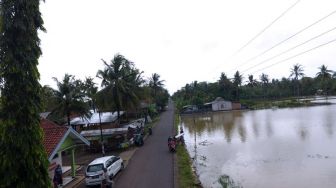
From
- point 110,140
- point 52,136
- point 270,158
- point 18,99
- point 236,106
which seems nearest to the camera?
point 18,99

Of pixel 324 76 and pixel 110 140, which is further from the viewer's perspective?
pixel 324 76

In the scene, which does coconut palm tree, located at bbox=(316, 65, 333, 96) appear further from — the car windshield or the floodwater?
the car windshield

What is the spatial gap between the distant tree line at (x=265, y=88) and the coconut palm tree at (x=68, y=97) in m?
62.6

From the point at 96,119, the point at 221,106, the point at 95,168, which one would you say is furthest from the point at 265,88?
the point at 95,168

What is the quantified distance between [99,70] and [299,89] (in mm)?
97018

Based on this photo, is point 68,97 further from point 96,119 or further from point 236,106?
point 236,106

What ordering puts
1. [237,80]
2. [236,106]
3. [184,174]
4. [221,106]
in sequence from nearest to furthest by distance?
[184,174]
[221,106]
[236,106]
[237,80]

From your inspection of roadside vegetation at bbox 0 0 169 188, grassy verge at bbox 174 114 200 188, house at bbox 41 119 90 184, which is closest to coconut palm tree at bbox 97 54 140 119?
grassy verge at bbox 174 114 200 188

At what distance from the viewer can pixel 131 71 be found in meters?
44.2

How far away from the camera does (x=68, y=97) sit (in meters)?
36.8

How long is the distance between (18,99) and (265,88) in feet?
380

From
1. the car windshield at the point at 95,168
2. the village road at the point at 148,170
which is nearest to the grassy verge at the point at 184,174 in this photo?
the village road at the point at 148,170

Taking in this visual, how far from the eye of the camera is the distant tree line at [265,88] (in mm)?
98562

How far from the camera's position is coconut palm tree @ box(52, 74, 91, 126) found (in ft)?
120
